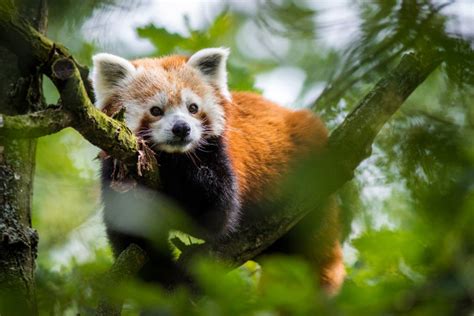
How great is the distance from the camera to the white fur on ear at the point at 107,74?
3.85 metres

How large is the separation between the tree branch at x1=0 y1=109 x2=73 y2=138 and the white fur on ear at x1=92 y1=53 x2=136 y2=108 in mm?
1815

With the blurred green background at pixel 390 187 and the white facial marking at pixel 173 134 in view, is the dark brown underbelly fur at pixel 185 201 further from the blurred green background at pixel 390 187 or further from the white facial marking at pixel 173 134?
the blurred green background at pixel 390 187

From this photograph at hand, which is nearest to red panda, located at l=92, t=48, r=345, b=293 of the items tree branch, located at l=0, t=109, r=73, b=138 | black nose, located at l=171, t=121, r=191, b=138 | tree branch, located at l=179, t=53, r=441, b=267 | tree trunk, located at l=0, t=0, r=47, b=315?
black nose, located at l=171, t=121, r=191, b=138

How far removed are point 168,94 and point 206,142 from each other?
39 centimetres

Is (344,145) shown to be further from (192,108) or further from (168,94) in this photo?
(168,94)

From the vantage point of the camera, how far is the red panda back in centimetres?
397

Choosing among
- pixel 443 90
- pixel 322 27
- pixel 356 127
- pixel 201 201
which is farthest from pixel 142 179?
pixel 443 90

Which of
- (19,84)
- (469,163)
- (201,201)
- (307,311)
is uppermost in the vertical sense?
(19,84)

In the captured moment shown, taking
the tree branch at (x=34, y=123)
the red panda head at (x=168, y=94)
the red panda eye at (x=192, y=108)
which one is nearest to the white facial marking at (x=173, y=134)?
the red panda head at (x=168, y=94)

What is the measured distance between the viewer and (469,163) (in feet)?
4.02

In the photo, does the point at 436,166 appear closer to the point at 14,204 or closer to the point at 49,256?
the point at 14,204

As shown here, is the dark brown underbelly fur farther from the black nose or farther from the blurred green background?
the blurred green background

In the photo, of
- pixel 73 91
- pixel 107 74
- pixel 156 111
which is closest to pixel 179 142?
pixel 156 111

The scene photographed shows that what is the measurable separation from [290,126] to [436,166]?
10.2 feet
